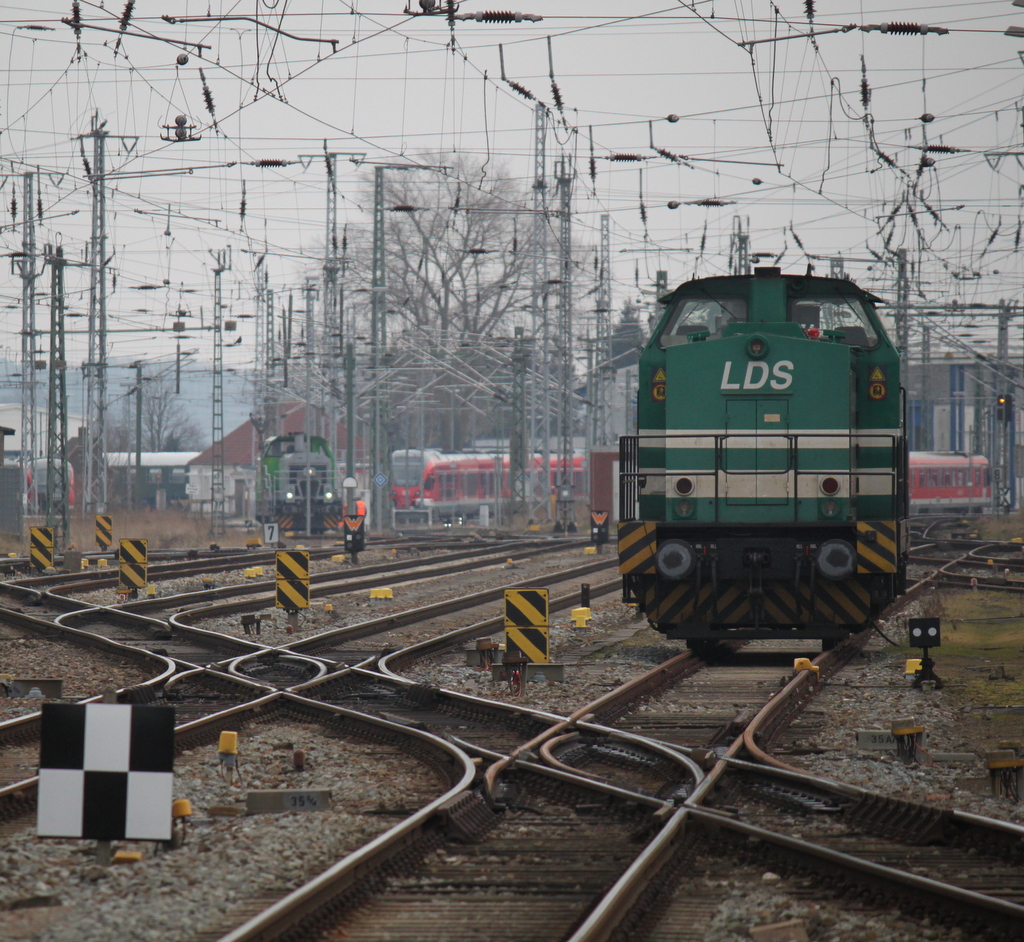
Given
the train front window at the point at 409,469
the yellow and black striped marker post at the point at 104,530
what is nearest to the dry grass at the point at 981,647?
the yellow and black striped marker post at the point at 104,530

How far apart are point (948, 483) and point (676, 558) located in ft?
149

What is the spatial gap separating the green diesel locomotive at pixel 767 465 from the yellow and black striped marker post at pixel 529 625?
0.86 meters

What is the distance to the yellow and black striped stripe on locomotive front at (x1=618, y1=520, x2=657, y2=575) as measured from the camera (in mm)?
11125

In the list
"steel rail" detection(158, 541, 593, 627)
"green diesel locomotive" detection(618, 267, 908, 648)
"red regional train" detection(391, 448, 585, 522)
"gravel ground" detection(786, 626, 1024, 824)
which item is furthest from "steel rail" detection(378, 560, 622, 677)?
"red regional train" detection(391, 448, 585, 522)

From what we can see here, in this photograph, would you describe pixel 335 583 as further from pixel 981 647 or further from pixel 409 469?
pixel 409 469

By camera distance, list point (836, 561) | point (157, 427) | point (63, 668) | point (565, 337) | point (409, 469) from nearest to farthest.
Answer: point (836, 561), point (63, 668), point (565, 337), point (409, 469), point (157, 427)

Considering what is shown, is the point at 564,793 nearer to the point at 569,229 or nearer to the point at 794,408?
the point at 794,408

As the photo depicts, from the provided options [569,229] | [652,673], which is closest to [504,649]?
[652,673]

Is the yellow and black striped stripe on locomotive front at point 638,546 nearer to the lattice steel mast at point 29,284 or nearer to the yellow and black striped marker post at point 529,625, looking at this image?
the yellow and black striped marker post at point 529,625

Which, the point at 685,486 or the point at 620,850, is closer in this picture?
the point at 620,850

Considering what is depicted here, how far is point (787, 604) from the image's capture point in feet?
36.8

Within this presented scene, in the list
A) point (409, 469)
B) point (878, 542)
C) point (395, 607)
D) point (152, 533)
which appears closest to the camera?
point (878, 542)

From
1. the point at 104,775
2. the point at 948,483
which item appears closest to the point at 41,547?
the point at 104,775

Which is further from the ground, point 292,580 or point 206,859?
point 292,580
